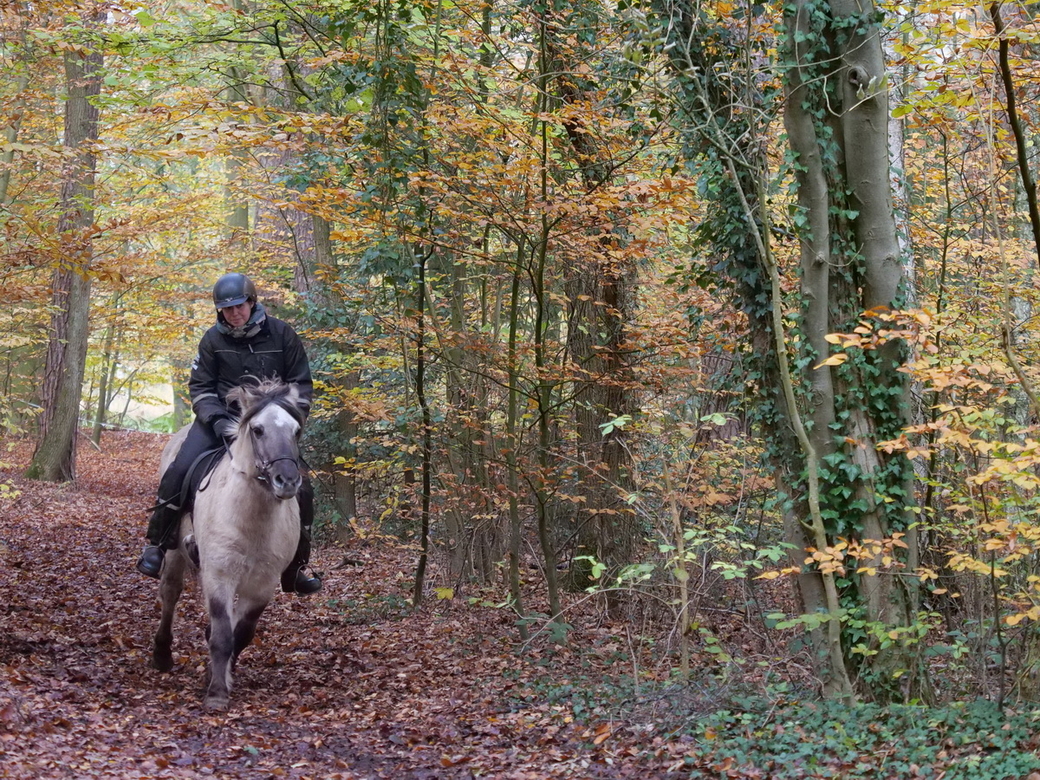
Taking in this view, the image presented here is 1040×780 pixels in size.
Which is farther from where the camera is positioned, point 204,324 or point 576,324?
point 204,324

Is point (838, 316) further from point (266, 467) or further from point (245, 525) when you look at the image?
point (245, 525)

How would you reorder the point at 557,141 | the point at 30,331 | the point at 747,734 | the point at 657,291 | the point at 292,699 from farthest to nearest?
the point at 30,331, the point at 657,291, the point at 557,141, the point at 292,699, the point at 747,734

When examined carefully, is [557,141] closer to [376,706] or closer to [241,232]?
[376,706]

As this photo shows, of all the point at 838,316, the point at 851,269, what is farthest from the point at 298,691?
the point at 851,269

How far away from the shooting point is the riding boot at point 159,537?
803cm

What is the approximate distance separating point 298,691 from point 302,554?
1.10 m

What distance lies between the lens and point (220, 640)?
7152mm

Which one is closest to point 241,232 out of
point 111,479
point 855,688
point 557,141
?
point 111,479

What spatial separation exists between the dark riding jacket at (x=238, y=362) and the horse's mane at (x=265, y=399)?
70cm

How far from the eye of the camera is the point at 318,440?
48.9 feet

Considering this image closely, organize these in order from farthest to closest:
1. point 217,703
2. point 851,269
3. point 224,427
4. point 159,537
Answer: point 159,537
point 224,427
point 851,269
point 217,703

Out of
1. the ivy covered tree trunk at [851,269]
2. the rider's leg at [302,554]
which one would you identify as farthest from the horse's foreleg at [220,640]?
the ivy covered tree trunk at [851,269]

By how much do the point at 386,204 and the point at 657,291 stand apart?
4555 mm

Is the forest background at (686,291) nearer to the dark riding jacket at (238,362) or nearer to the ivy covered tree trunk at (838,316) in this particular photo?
the ivy covered tree trunk at (838,316)
